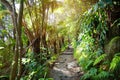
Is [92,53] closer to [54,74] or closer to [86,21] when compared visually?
[86,21]

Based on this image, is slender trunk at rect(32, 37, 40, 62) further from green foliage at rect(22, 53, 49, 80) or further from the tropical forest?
green foliage at rect(22, 53, 49, 80)

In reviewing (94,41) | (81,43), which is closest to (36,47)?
(81,43)

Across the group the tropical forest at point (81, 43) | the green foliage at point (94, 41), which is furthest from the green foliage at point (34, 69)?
the green foliage at point (94, 41)

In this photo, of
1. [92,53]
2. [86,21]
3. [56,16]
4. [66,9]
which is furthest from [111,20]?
[56,16]

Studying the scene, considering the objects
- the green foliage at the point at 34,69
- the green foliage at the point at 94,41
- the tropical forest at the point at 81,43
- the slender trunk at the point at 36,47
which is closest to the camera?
the tropical forest at the point at 81,43

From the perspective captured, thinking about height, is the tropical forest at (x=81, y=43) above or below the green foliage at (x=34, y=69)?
above

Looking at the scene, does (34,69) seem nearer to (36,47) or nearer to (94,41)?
(36,47)

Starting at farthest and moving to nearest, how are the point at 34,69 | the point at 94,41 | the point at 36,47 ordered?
1. the point at 36,47
2. the point at 34,69
3. the point at 94,41

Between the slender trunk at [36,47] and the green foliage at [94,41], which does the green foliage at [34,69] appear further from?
the green foliage at [94,41]

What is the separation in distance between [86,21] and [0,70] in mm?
3983

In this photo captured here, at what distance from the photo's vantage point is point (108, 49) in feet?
18.7

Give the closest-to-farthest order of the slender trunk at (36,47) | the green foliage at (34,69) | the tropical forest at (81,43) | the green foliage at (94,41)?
the tropical forest at (81,43)
the green foliage at (94,41)
the green foliage at (34,69)
the slender trunk at (36,47)

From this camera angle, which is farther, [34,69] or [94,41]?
[34,69]

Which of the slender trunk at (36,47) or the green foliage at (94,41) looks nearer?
the green foliage at (94,41)
